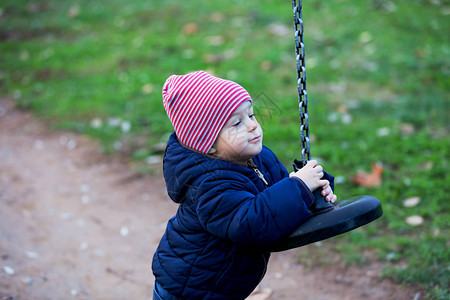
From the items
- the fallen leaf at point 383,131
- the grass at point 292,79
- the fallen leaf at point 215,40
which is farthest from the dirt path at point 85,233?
the fallen leaf at point 215,40

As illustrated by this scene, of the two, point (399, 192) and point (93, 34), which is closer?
point (399, 192)

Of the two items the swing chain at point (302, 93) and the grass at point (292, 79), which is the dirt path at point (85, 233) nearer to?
the grass at point (292, 79)

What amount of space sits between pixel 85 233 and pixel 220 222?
7.81 feet

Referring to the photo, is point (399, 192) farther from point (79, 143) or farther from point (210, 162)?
point (79, 143)

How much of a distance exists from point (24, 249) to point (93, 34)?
5159mm

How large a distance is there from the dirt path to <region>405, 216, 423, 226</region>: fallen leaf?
52cm

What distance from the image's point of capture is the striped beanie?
1.82 metres

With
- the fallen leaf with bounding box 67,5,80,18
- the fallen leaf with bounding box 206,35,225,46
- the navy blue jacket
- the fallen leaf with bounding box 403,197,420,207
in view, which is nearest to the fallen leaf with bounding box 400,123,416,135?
the fallen leaf with bounding box 403,197,420,207

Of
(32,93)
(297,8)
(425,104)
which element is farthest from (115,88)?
(297,8)

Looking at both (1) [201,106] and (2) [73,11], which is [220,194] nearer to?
(1) [201,106]

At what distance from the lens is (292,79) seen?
5984mm

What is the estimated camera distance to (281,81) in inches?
234

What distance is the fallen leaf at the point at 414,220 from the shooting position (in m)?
3.52

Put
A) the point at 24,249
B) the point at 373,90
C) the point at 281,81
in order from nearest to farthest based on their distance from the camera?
the point at 24,249 < the point at 373,90 < the point at 281,81
